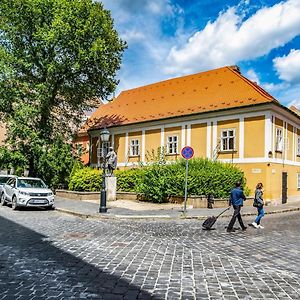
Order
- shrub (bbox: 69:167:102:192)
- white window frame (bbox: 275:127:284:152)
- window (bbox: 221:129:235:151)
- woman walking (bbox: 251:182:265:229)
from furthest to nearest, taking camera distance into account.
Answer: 1. shrub (bbox: 69:167:102:192)
2. window (bbox: 221:129:235:151)
3. white window frame (bbox: 275:127:284:152)
4. woman walking (bbox: 251:182:265:229)

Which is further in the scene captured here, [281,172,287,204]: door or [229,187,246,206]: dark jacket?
[281,172,287,204]: door

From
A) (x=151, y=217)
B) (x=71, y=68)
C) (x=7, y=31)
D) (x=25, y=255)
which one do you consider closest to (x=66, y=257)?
(x=25, y=255)

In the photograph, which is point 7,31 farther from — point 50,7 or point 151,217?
point 151,217

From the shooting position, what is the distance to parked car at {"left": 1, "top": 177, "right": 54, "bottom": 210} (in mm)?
17344

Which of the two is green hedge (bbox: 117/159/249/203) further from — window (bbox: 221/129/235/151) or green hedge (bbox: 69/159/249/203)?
window (bbox: 221/129/235/151)

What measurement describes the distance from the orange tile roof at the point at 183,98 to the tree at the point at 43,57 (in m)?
5.67

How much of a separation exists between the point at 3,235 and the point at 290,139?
22371mm

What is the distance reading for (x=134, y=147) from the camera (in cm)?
3262

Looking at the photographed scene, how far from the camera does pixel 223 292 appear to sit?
5680 mm

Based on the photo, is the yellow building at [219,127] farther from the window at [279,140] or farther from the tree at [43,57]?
the tree at [43,57]

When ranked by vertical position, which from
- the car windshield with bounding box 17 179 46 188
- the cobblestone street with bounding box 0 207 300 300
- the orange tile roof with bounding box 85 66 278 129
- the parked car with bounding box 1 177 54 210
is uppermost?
the orange tile roof with bounding box 85 66 278 129

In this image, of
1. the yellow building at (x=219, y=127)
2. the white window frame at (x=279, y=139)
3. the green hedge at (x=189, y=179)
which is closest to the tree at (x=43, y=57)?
the yellow building at (x=219, y=127)

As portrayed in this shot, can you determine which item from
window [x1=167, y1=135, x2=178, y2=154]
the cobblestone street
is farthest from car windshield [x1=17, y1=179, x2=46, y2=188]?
window [x1=167, y1=135, x2=178, y2=154]

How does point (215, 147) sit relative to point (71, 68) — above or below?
below
